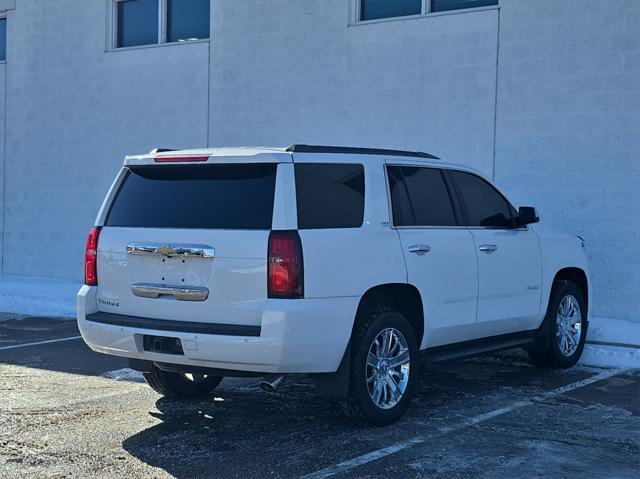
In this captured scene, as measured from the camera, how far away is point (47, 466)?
533cm

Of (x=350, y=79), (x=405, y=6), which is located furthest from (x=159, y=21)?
(x=405, y=6)

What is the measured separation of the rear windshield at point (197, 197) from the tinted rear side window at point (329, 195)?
0.70 feet

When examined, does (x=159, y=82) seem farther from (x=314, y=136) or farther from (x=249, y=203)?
(x=249, y=203)

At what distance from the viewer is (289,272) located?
18.6 feet

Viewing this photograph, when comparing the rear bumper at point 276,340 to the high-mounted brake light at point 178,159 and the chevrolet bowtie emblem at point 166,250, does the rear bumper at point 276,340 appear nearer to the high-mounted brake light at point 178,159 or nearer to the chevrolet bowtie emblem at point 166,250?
the chevrolet bowtie emblem at point 166,250

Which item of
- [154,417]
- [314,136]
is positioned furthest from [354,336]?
[314,136]

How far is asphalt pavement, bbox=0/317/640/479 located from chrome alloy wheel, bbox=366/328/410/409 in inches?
8.7

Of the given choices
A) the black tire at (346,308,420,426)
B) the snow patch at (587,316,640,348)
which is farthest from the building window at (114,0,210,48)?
the black tire at (346,308,420,426)

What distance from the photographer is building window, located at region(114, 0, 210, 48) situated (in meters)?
14.8

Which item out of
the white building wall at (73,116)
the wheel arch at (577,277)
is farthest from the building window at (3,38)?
the wheel arch at (577,277)

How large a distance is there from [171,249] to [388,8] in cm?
780

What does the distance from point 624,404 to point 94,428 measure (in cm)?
412

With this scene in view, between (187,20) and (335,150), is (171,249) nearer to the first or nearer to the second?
(335,150)

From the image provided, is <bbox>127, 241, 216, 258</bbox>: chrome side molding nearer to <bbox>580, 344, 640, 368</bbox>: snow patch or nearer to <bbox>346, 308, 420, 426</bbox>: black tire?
<bbox>346, 308, 420, 426</bbox>: black tire
